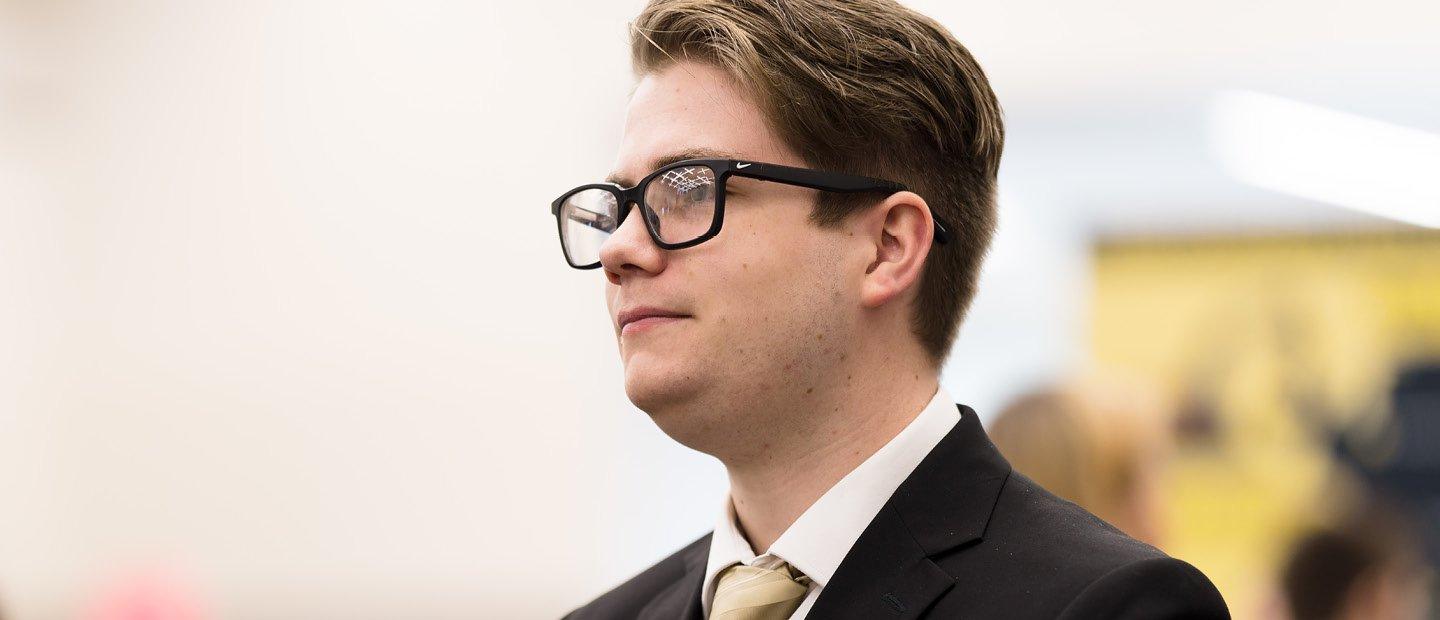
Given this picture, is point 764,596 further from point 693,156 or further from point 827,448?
point 693,156

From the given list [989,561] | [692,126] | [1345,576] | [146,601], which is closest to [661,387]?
[692,126]

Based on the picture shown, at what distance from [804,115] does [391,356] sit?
12.0 feet

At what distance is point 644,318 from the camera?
1.60m

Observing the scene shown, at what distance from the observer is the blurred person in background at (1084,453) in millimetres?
2609

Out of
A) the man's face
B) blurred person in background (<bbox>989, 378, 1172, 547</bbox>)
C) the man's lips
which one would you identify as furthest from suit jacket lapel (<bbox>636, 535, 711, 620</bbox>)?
blurred person in background (<bbox>989, 378, 1172, 547</bbox>)

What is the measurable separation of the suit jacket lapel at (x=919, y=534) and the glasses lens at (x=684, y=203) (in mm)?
382

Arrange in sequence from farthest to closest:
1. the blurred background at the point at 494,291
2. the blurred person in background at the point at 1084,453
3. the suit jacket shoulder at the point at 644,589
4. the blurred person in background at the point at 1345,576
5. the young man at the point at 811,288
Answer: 1. the blurred background at the point at 494,291
2. the blurred person in background at the point at 1345,576
3. the blurred person in background at the point at 1084,453
4. the suit jacket shoulder at the point at 644,589
5. the young man at the point at 811,288

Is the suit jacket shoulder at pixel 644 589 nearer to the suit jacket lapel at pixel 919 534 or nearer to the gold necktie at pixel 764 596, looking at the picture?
the gold necktie at pixel 764 596

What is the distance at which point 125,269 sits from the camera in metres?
5.37

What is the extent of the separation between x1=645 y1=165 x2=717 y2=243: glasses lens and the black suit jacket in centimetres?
38

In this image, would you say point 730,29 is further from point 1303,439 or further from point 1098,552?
point 1303,439

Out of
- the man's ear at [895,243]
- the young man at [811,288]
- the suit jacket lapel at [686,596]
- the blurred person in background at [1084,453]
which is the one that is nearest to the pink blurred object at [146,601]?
the blurred person in background at [1084,453]

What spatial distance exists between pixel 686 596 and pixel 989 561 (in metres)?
0.47

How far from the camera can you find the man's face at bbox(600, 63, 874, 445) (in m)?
1.56
